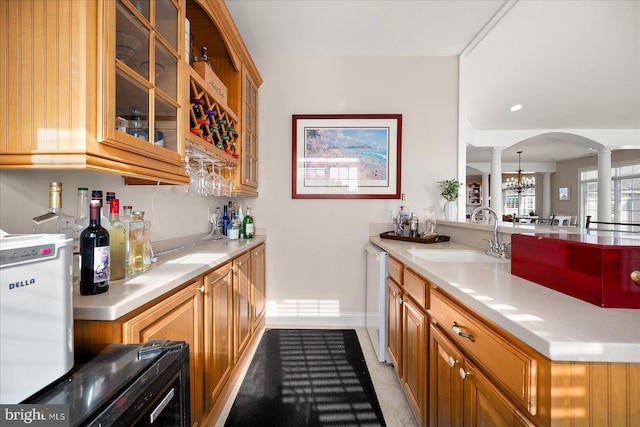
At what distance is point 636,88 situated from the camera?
420 cm

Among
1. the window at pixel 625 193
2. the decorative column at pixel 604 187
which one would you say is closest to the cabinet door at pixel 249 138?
the decorative column at pixel 604 187

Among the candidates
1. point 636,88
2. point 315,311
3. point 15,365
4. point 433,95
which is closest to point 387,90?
point 433,95

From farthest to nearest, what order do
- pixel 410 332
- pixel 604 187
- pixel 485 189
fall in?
pixel 485 189
pixel 604 187
pixel 410 332

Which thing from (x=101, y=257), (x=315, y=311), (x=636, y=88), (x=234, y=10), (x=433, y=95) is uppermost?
(x=636, y=88)

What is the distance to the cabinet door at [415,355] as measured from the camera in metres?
1.33

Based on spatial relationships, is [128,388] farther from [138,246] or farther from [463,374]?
[463,374]

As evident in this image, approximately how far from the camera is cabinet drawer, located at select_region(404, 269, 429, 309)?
1319 mm

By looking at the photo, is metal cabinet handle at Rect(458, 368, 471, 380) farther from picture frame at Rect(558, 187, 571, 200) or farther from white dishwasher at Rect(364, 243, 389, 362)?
picture frame at Rect(558, 187, 571, 200)

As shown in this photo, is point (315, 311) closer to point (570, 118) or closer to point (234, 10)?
point (234, 10)

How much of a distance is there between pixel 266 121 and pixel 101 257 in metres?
2.16

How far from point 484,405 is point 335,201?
208cm

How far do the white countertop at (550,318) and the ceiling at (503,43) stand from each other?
2105mm

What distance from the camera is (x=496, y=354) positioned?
2.62 feet

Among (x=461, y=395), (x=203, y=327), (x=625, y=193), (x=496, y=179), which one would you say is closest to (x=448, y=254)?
(x=461, y=395)
